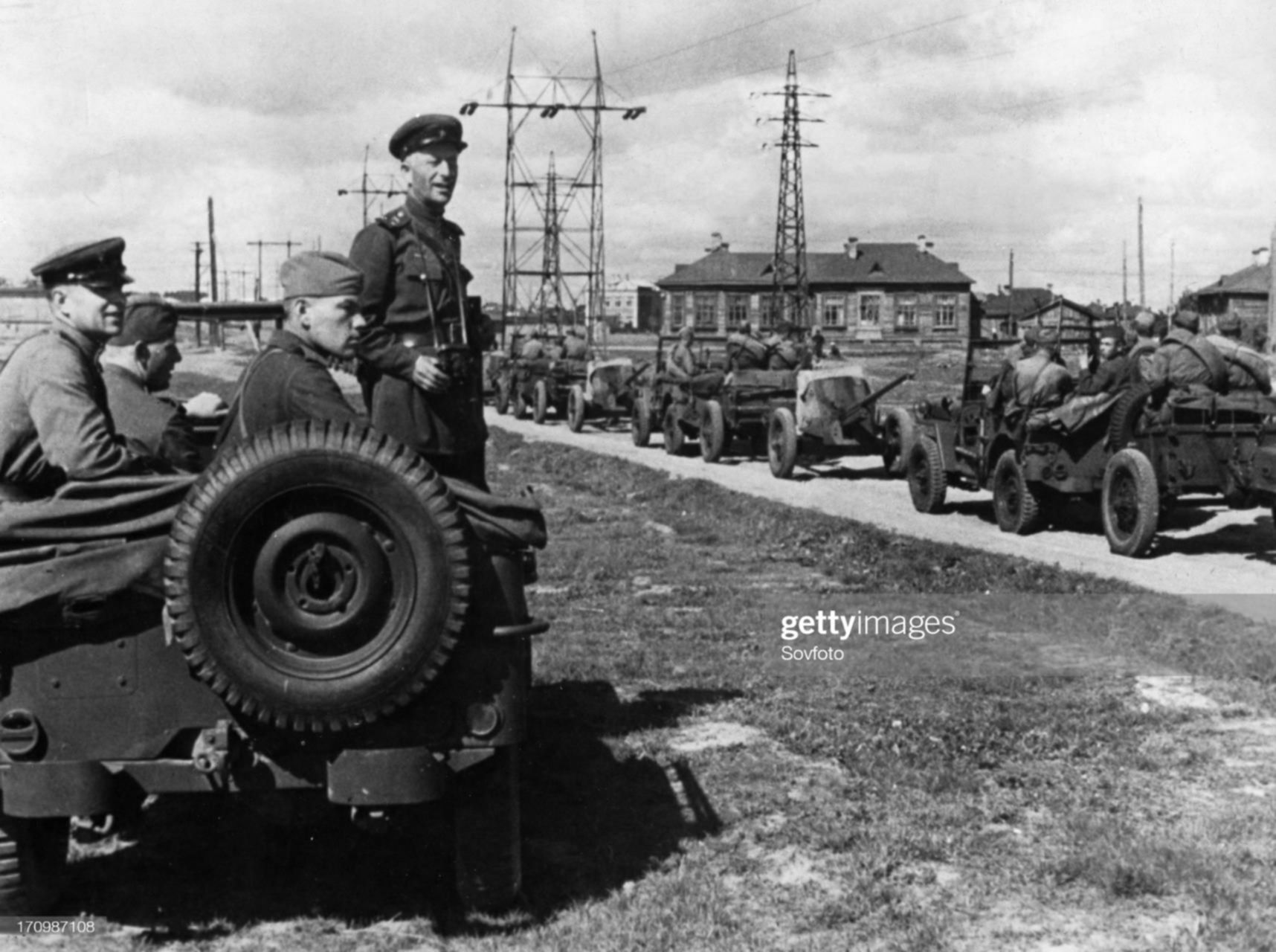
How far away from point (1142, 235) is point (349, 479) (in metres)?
64.0

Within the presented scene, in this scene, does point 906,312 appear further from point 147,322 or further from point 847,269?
point 147,322

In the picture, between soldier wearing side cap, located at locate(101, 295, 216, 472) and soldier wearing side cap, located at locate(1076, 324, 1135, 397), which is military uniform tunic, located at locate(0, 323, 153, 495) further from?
soldier wearing side cap, located at locate(1076, 324, 1135, 397)

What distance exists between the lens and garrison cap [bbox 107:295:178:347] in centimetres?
577

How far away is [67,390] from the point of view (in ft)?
13.6

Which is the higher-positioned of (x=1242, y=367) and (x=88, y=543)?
(x=1242, y=367)

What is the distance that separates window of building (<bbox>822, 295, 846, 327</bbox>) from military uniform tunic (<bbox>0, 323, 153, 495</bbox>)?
233ft

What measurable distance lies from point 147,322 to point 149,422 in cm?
64

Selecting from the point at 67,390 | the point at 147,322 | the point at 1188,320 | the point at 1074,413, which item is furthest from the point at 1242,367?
the point at 67,390

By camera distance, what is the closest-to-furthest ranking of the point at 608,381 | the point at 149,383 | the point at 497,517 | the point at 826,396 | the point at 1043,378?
1. the point at 497,517
2. the point at 149,383
3. the point at 1043,378
4. the point at 826,396
5. the point at 608,381

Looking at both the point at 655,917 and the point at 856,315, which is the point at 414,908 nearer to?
the point at 655,917

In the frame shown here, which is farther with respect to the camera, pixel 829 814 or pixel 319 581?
pixel 829 814

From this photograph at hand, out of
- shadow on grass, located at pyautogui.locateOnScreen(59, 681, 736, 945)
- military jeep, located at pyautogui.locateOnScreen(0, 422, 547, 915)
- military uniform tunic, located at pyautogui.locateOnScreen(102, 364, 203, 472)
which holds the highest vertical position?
military uniform tunic, located at pyautogui.locateOnScreen(102, 364, 203, 472)

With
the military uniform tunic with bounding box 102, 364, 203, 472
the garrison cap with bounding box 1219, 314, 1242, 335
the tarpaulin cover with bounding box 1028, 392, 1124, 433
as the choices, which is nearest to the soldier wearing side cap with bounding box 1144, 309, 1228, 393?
the garrison cap with bounding box 1219, 314, 1242, 335

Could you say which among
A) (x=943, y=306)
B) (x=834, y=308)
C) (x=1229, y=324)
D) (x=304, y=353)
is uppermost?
(x=943, y=306)
